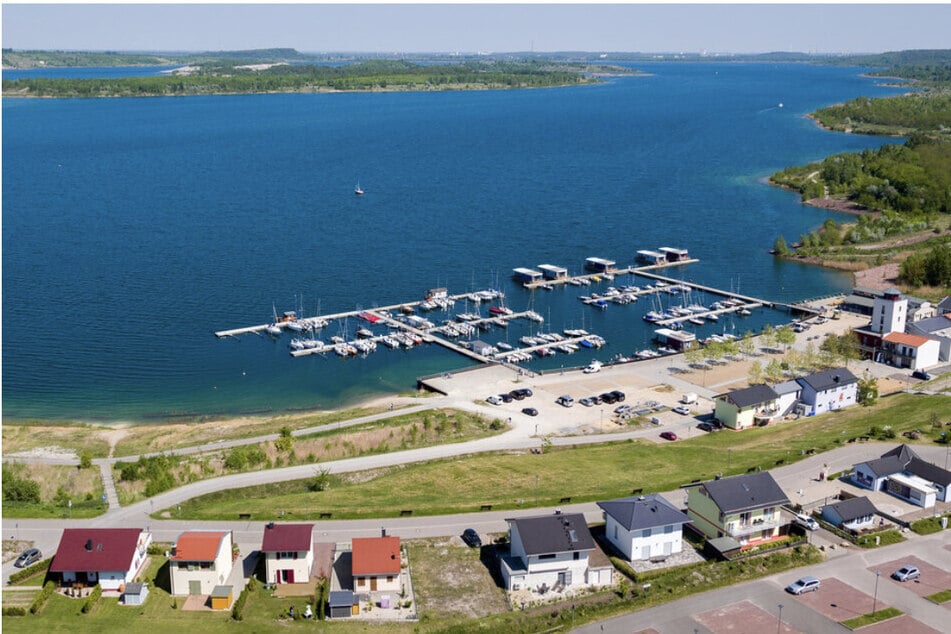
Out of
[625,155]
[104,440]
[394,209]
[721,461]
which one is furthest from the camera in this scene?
[625,155]

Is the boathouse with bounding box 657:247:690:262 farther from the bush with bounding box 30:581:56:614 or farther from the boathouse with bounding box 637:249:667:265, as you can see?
the bush with bounding box 30:581:56:614

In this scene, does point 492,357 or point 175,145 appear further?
point 175,145

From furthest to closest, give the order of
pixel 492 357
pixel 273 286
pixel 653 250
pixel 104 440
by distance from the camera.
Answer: pixel 653 250 → pixel 273 286 → pixel 492 357 → pixel 104 440

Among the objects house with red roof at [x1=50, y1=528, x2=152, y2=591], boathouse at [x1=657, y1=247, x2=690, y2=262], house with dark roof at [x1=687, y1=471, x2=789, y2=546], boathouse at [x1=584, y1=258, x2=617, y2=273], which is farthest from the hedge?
boathouse at [x1=657, y1=247, x2=690, y2=262]

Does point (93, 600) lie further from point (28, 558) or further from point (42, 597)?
point (28, 558)

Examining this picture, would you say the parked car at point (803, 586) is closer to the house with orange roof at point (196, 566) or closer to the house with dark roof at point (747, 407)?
the house with dark roof at point (747, 407)

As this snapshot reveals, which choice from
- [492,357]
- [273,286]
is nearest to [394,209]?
[273,286]

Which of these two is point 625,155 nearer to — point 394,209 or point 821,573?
point 394,209
